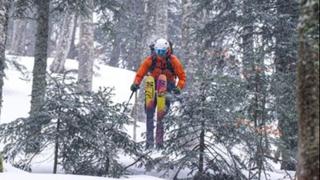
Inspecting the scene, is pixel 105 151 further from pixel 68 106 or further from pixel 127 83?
pixel 127 83

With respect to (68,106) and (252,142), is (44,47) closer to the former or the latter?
(68,106)

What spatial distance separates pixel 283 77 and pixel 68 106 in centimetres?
355

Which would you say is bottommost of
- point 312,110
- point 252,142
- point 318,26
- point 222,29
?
point 252,142

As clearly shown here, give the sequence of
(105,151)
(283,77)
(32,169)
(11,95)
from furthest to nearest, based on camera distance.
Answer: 1. (11,95)
2. (283,77)
3. (32,169)
4. (105,151)

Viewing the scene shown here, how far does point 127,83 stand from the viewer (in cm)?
2672

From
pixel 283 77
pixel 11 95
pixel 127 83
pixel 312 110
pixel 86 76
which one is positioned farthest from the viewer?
pixel 127 83

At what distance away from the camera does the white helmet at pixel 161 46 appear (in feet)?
28.1

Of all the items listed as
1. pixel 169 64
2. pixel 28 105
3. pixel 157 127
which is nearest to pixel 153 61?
pixel 169 64

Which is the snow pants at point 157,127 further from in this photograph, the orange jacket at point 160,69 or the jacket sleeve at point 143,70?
the jacket sleeve at point 143,70

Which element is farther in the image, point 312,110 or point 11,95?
point 11,95

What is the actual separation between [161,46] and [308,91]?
5756mm

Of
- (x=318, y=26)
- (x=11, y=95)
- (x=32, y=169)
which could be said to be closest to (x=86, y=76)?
(x=11, y=95)

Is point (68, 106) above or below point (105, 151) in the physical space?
above

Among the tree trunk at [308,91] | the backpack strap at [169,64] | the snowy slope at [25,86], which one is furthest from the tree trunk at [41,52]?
the tree trunk at [308,91]
